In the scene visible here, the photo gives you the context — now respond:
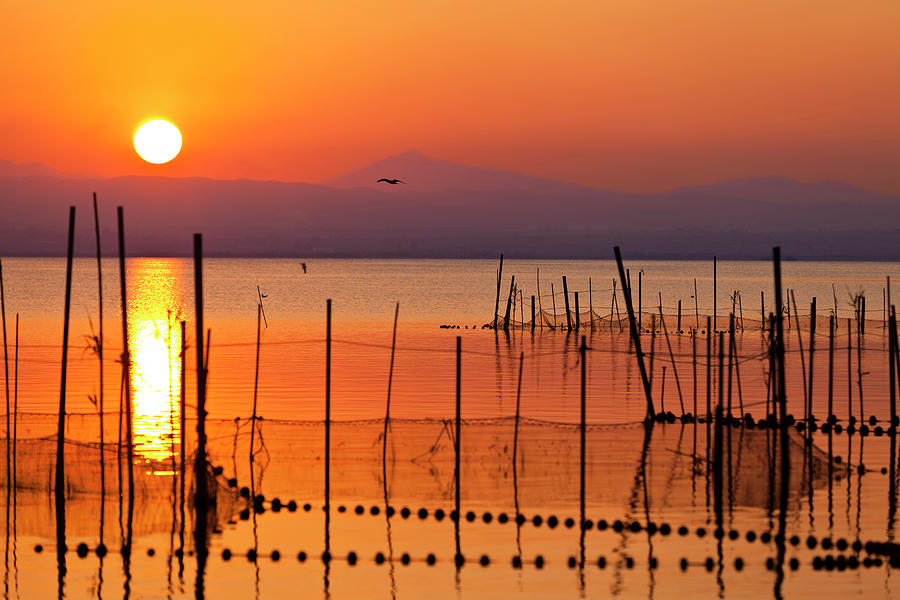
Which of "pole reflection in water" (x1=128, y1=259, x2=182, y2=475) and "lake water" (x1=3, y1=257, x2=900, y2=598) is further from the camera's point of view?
"pole reflection in water" (x1=128, y1=259, x2=182, y2=475)

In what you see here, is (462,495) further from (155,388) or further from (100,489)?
(155,388)

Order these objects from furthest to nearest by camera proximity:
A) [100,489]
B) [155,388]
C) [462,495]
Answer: [155,388]
[462,495]
[100,489]

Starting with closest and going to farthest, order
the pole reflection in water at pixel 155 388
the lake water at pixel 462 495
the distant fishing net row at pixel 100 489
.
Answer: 1. the lake water at pixel 462 495
2. the distant fishing net row at pixel 100 489
3. the pole reflection in water at pixel 155 388

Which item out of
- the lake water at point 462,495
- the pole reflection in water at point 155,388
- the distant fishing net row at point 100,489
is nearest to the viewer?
the lake water at point 462,495

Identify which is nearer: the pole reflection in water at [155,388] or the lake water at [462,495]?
the lake water at [462,495]

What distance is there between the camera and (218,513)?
18531 mm

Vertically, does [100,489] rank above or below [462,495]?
above

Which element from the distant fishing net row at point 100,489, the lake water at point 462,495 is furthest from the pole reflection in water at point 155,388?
the distant fishing net row at point 100,489

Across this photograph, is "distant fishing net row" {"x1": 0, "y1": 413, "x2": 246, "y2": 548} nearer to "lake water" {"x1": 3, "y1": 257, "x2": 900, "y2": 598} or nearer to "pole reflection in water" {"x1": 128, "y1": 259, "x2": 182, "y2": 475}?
"lake water" {"x1": 3, "y1": 257, "x2": 900, "y2": 598}

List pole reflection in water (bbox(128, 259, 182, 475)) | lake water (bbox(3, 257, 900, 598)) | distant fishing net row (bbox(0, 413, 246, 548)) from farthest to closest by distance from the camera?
1. pole reflection in water (bbox(128, 259, 182, 475))
2. distant fishing net row (bbox(0, 413, 246, 548))
3. lake water (bbox(3, 257, 900, 598))

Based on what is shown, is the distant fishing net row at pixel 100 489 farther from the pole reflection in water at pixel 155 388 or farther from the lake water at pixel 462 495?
the pole reflection in water at pixel 155 388

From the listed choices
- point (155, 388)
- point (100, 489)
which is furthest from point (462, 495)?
point (155, 388)

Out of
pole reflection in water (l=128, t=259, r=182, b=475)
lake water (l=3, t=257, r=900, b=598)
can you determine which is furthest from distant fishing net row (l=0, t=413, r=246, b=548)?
pole reflection in water (l=128, t=259, r=182, b=475)

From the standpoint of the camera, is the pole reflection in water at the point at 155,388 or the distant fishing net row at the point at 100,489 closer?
the distant fishing net row at the point at 100,489
